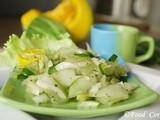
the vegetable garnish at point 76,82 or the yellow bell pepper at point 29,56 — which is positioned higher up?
the yellow bell pepper at point 29,56

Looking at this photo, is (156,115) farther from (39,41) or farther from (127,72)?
(39,41)

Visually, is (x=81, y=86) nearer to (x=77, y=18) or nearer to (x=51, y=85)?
(x=51, y=85)

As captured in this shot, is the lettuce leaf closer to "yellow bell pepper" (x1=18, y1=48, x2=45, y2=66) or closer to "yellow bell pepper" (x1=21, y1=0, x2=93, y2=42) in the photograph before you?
"yellow bell pepper" (x1=18, y1=48, x2=45, y2=66)

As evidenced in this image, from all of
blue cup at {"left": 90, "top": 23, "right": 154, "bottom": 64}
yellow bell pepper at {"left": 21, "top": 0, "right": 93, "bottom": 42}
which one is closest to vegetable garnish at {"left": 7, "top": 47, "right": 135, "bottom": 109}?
blue cup at {"left": 90, "top": 23, "right": 154, "bottom": 64}

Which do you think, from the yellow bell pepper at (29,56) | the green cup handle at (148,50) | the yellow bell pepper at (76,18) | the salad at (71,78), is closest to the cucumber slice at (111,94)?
the salad at (71,78)

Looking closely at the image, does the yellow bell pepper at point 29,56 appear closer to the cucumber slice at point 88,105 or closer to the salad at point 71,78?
the salad at point 71,78

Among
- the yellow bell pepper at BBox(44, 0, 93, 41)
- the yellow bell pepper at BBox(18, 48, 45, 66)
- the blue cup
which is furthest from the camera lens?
the yellow bell pepper at BBox(44, 0, 93, 41)

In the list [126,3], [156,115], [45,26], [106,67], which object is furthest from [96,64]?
[126,3]

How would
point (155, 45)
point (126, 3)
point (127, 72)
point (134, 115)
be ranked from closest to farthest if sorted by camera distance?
1. point (134, 115)
2. point (127, 72)
3. point (155, 45)
4. point (126, 3)
